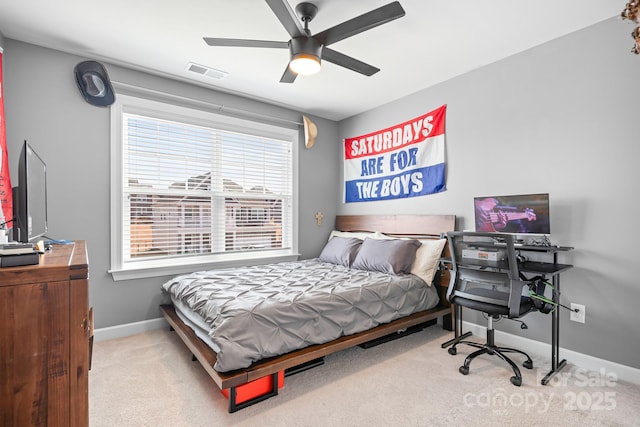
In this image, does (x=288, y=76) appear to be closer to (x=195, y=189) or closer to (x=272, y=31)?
(x=272, y=31)

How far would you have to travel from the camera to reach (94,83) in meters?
2.74

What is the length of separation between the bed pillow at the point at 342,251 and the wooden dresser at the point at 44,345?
269cm

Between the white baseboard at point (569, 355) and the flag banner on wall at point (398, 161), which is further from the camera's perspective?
the flag banner on wall at point (398, 161)

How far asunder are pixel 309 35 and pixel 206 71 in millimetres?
1517

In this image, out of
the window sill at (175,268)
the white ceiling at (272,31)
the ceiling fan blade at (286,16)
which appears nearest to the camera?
the ceiling fan blade at (286,16)

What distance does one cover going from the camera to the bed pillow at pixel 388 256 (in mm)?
3046

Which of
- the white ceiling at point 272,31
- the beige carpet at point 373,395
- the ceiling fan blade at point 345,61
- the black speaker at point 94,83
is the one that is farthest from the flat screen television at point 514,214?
the black speaker at point 94,83

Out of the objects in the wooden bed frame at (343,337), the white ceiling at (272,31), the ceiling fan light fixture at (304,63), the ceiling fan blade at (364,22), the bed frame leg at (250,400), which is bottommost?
the bed frame leg at (250,400)

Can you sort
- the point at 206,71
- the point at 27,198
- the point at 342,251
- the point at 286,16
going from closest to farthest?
the point at 27,198 → the point at 286,16 → the point at 206,71 → the point at 342,251

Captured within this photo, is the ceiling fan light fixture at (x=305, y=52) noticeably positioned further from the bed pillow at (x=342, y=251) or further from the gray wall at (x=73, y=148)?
the bed pillow at (x=342, y=251)

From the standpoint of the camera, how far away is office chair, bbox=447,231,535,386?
212 cm

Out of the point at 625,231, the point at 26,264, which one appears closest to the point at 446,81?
the point at 625,231

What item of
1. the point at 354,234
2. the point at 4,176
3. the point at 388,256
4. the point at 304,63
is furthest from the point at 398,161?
the point at 4,176

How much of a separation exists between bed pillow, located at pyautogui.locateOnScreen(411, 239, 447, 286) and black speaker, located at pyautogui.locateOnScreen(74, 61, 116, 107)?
129 inches
